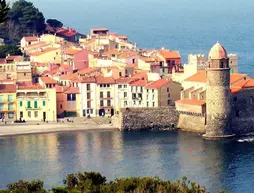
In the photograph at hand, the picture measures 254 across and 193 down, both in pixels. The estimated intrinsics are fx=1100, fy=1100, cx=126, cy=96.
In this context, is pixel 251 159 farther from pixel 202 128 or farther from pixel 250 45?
pixel 250 45

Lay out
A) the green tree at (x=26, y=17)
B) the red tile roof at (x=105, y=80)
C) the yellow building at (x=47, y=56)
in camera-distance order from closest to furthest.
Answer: the red tile roof at (x=105, y=80) → the yellow building at (x=47, y=56) → the green tree at (x=26, y=17)

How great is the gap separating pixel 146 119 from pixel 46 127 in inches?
203

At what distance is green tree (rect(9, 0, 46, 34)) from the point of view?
270 feet

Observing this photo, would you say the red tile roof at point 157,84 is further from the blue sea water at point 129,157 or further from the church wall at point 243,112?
the church wall at point 243,112

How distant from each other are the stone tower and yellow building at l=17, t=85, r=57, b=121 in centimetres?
953

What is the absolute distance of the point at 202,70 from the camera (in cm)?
6059

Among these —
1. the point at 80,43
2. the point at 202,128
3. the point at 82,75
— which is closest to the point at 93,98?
the point at 82,75

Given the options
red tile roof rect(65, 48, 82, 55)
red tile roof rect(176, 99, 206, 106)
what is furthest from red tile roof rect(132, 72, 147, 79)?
red tile roof rect(65, 48, 82, 55)

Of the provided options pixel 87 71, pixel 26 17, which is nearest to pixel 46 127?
pixel 87 71

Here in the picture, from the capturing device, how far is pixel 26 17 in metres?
82.0

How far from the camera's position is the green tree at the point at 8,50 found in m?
70.4

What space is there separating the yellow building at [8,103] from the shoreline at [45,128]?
6.36 ft

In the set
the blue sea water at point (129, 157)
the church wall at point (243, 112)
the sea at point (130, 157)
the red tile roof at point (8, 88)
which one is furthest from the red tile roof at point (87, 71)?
the church wall at point (243, 112)

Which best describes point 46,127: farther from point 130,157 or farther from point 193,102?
point 130,157
